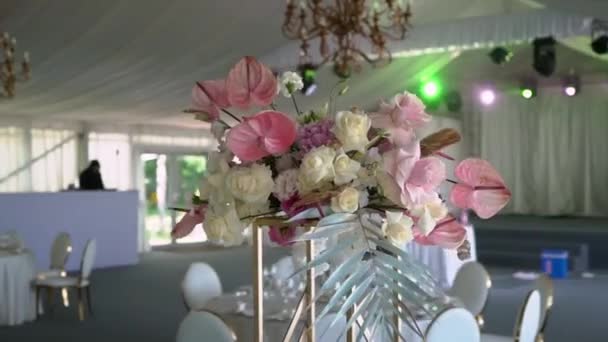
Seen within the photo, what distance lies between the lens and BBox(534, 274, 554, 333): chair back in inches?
161

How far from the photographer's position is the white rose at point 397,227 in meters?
1.32

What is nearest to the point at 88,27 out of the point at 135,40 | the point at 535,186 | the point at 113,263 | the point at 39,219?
Answer: the point at 135,40

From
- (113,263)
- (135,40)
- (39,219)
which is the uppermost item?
(135,40)

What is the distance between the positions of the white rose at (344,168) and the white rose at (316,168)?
0.01 meters

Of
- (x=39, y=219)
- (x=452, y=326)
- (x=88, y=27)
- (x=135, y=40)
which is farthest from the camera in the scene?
(x=39, y=219)

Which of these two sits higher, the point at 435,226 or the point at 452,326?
the point at 435,226

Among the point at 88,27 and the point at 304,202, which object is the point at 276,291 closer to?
the point at 304,202

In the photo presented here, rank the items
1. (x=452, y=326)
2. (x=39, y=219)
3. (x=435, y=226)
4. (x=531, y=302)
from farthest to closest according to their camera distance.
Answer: (x=39, y=219), (x=531, y=302), (x=452, y=326), (x=435, y=226)

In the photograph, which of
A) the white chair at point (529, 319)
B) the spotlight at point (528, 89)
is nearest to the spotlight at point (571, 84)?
the spotlight at point (528, 89)

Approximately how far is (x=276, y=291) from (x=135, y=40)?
4958mm

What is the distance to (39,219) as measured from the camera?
1020 cm

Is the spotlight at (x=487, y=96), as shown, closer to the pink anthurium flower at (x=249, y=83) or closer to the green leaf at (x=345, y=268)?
the pink anthurium flower at (x=249, y=83)

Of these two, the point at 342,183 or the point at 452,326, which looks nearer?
the point at 342,183

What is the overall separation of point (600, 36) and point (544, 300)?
210 inches
